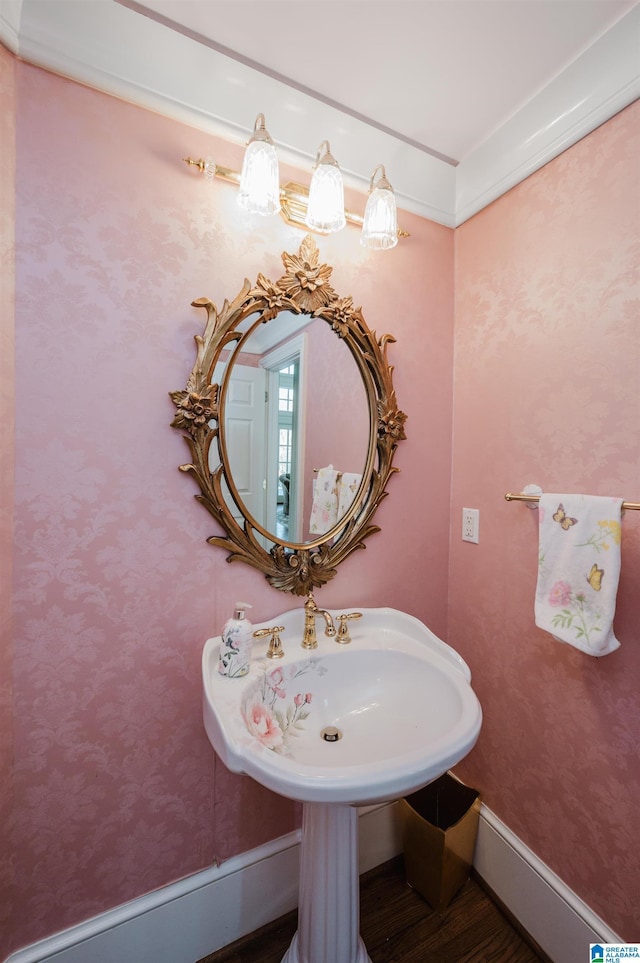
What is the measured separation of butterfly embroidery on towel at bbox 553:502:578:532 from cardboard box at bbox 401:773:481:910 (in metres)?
0.96

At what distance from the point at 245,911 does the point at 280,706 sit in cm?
67

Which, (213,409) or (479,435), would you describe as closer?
(213,409)

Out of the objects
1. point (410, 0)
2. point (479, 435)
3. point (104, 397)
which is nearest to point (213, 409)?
point (104, 397)

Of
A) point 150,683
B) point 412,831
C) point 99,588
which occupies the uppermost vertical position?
point 99,588

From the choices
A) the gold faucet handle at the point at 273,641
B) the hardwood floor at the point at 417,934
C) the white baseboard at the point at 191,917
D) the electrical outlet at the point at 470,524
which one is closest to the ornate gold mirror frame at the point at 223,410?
the gold faucet handle at the point at 273,641

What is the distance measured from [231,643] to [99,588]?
345 mm

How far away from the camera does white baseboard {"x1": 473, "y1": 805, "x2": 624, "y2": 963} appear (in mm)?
1041

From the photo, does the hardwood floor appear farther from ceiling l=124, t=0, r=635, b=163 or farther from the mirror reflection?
ceiling l=124, t=0, r=635, b=163

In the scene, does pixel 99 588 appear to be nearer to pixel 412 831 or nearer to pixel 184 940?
pixel 184 940

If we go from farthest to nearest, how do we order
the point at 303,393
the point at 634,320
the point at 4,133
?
the point at 303,393 < the point at 634,320 < the point at 4,133

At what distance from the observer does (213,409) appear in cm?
107

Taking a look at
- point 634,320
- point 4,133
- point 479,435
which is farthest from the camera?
point 479,435

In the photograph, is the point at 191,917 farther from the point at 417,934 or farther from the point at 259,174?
the point at 259,174

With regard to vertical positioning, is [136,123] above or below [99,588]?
above
